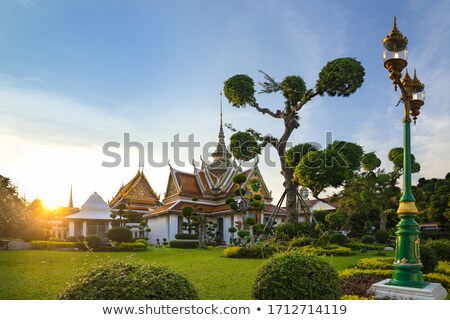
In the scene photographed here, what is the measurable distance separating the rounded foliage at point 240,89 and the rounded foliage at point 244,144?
1647mm

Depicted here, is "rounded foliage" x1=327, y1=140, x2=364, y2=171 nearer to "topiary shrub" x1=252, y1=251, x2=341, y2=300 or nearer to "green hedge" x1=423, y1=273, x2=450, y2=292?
"green hedge" x1=423, y1=273, x2=450, y2=292

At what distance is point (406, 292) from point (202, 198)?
21289mm

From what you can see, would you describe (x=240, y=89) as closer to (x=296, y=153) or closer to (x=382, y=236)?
(x=296, y=153)

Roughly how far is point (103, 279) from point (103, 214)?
21.5 m

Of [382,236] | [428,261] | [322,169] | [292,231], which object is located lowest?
[382,236]

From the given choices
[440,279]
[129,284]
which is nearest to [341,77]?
[440,279]

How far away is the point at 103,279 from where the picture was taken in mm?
2982

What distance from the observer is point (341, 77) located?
15930 mm

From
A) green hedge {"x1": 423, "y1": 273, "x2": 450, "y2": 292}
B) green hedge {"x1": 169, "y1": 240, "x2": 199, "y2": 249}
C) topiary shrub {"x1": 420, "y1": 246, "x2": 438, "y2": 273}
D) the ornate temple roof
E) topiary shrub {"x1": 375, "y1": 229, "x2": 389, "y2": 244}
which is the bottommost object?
green hedge {"x1": 169, "y1": 240, "x2": 199, "y2": 249}

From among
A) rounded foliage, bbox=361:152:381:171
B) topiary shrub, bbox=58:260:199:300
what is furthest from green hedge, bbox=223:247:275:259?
rounded foliage, bbox=361:152:381:171

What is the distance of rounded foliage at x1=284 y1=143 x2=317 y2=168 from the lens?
692 inches

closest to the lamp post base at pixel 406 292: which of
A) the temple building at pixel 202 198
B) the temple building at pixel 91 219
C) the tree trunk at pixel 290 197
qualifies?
the tree trunk at pixel 290 197

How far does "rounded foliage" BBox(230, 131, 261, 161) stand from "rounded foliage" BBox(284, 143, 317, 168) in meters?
1.74
